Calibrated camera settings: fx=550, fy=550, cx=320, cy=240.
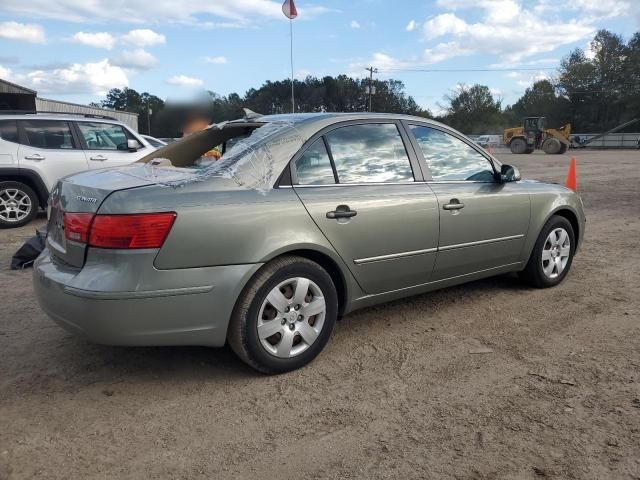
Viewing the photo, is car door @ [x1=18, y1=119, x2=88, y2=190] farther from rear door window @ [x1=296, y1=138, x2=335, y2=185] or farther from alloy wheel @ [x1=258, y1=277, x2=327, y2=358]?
alloy wheel @ [x1=258, y1=277, x2=327, y2=358]

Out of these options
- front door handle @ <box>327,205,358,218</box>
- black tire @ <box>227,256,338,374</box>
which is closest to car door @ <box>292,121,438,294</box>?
front door handle @ <box>327,205,358,218</box>

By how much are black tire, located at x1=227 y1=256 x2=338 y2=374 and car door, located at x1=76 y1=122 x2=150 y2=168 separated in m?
6.69

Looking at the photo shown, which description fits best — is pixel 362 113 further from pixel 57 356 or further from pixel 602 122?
pixel 602 122

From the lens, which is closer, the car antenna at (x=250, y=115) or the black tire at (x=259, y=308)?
the black tire at (x=259, y=308)

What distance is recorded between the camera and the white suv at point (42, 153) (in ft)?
26.9

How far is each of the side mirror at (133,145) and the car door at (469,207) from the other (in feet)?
20.5

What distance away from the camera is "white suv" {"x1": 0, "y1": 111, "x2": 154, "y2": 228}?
8211mm

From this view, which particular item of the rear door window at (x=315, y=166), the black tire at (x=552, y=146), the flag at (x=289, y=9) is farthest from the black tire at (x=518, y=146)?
the rear door window at (x=315, y=166)

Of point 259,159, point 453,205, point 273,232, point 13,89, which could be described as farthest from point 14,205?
point 13,89

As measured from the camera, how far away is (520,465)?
8.04 feet

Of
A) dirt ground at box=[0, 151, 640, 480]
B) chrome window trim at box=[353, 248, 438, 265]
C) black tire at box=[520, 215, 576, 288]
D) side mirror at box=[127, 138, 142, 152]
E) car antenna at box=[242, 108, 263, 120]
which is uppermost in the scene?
car antenna at box=[242, 108, 263, 120]

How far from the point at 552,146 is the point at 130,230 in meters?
37.6

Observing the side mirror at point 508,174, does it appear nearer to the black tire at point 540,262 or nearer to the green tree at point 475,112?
the black tire at point 540,262

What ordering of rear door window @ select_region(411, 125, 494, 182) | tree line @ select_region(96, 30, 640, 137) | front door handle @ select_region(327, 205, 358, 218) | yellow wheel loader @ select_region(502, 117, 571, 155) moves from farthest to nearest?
tree line @ select_region(96, 30, 640, 137) → yellow wheel loader @ select_region(502, 117, 571, 155) → rear door window @ select_region(411, 125, 494, 182) → front door handle @ select_region(327, 205, 358, 218)
